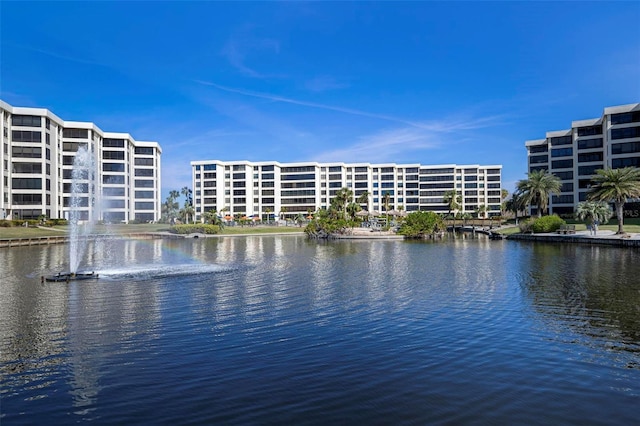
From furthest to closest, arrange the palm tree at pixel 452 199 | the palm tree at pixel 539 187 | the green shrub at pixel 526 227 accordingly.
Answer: the palm tree at pixel 452 199 → the palm tree at pixel 539 187 → the green shrub at pixel 526 227

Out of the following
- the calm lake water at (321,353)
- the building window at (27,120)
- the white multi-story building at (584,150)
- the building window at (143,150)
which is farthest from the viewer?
the building window at (143,150)

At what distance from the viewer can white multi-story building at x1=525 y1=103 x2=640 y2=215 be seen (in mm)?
98625

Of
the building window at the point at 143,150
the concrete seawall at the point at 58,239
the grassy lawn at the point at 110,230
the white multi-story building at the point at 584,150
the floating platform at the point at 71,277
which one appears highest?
the building window at the point at 143,150

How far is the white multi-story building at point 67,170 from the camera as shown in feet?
340

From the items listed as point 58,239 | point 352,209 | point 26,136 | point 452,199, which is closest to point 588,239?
point 352,209

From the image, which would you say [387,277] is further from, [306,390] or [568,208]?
[568,208]

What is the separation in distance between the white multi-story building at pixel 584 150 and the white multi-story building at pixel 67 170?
361 ft

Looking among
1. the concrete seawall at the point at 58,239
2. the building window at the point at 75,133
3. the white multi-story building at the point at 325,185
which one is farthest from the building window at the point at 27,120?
the white multi-story building at the point at 325,185

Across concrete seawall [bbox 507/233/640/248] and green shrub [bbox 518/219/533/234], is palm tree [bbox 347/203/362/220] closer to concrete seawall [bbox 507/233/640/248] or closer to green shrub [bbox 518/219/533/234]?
green shrub [bbox 518/219/533/234]

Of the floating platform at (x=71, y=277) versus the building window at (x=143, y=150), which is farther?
the building window at (x=143, y=150)

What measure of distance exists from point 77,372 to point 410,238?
81444 millimetres

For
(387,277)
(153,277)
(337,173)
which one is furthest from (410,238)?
(337,173)

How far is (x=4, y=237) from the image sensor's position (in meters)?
72.8

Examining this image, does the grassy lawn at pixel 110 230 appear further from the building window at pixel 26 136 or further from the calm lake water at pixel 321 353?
the calm lake water at pixel 321 353
